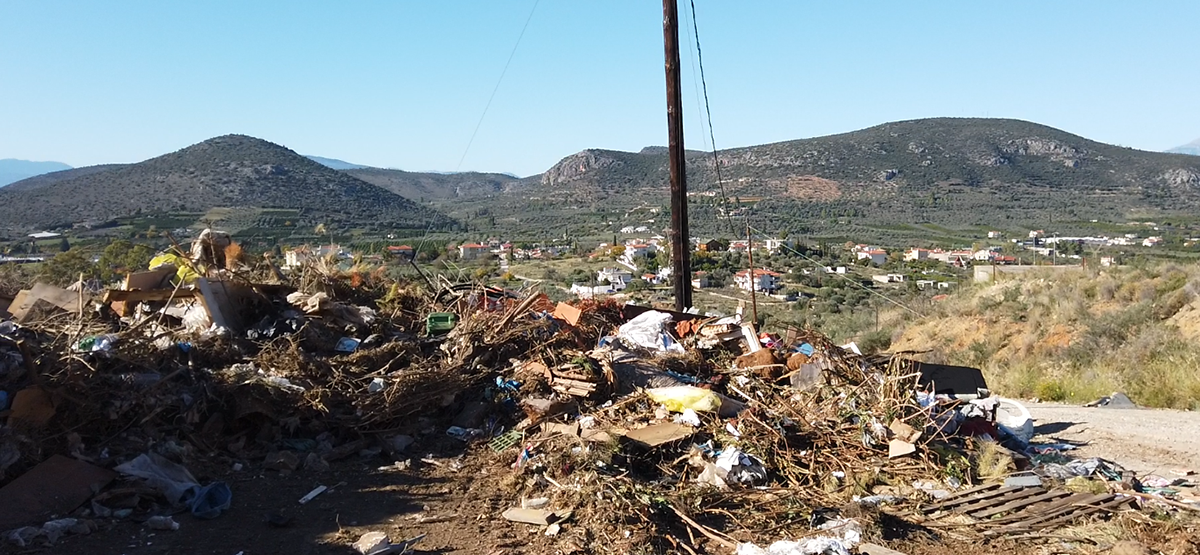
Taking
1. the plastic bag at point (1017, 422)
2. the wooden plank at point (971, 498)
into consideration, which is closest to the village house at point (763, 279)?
the plastic bag at point (1017, 422)

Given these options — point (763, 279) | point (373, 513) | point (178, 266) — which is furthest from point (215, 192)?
point (373, 513)

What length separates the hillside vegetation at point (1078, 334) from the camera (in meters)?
10.4

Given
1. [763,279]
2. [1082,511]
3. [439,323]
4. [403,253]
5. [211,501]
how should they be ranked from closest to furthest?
[1082,511] → [211,501] → [439,323] → [403,253] → [763,279]

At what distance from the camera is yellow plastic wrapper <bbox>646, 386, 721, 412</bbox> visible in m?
6.92

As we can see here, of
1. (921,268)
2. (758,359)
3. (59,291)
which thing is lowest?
(921,268)

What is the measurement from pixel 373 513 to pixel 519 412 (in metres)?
2.04

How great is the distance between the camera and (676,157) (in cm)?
Answer: 1064

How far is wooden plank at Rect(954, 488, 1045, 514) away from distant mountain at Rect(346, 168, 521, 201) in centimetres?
5811

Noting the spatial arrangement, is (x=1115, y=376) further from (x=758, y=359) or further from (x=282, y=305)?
(x=282, y=305)

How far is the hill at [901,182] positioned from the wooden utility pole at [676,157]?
31173 mm

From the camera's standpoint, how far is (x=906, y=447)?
6277 millimetres

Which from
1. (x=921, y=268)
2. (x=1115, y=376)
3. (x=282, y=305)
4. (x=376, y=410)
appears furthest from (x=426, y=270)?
(x=921, y=268)

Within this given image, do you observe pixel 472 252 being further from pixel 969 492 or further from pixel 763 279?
pixel 969 492

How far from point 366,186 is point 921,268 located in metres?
29.7
